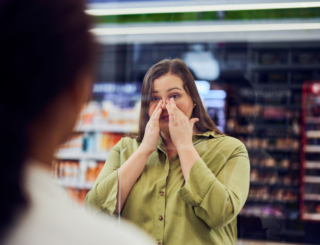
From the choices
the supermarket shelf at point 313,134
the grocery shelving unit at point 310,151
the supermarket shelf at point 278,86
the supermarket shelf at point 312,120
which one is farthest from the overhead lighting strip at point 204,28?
the supermarket shelf at point 313,134

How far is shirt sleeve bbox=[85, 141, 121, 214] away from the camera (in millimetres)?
1143

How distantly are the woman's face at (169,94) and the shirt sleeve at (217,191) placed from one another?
0.22 metres

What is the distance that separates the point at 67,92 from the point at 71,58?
2.2 inches

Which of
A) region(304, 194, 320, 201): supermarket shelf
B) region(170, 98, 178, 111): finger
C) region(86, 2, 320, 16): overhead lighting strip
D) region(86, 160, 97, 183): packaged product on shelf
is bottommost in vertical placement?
region(304, 194, 320, 201): supermarket shelf

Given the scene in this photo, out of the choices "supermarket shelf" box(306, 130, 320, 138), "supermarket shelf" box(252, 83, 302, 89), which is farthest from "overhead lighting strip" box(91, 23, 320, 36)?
"supermarket shelf" box(306, 130, 320, 138)

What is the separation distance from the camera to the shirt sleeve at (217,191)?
1.01 meters

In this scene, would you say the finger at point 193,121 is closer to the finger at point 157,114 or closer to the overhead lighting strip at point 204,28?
the finger at point 157,114

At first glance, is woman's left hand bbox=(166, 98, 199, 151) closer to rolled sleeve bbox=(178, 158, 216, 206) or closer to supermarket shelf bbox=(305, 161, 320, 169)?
rolled sleeve bbox=(178, 158, 216, 206)

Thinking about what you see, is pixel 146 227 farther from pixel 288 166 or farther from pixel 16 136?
pixel 288 166

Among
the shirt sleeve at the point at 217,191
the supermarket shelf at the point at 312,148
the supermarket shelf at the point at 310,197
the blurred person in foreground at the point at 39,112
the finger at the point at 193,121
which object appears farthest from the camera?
the supermarket shelf at the point at 312,148

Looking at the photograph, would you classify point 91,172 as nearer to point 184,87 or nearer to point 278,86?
point 184,87

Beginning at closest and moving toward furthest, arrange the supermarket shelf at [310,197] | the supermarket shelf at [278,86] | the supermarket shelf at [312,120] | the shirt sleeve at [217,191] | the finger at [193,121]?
the shirt sleeve at [217,191] < the finger at [193,121] < the supermarket shelf at [278,86] < the supermarket shelf at [310,197] < the supermarket shelf at [312,120]

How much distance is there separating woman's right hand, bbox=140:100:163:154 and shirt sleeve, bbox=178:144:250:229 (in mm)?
202

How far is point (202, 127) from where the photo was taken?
1150mm
